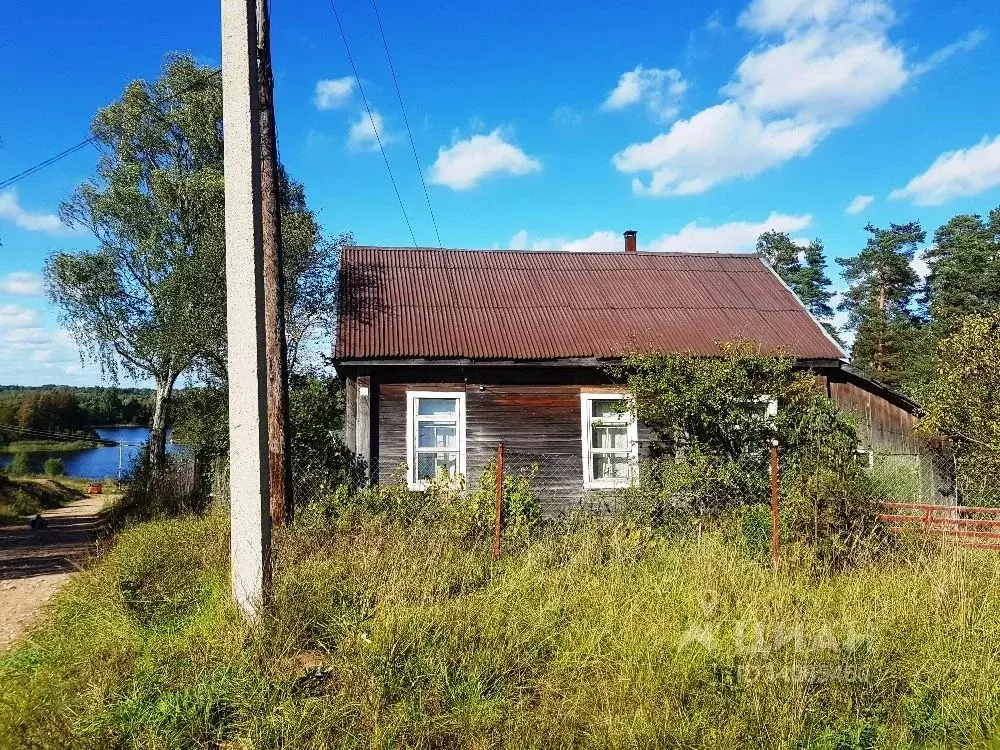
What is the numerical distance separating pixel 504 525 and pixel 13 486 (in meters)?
21.7

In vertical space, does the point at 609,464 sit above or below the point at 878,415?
below

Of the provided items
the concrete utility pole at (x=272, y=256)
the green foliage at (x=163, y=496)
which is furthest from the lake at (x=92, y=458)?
the concrete utility pole at (x=272, y=256)

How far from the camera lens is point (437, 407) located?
40.5 feet

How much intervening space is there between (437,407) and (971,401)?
10.2 meters

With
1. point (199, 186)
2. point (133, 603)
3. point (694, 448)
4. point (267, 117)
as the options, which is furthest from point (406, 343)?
point (199, 186)

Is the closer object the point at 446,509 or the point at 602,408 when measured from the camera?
the point at 446,509

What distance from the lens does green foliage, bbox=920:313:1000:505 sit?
41.5ft

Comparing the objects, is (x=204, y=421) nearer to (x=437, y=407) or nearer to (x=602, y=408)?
(x=437, y=407)

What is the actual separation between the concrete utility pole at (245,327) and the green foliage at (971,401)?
12476mm

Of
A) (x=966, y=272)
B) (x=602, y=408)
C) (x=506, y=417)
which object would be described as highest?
(x=966, y=272)

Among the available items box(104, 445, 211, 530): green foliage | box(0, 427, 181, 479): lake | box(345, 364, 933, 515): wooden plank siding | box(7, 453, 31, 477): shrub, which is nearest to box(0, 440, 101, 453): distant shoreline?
box(0, 427, 181, 479): lake

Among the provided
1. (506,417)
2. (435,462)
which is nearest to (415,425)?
(435,462)

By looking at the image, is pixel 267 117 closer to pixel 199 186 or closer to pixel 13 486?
pixel 199 186

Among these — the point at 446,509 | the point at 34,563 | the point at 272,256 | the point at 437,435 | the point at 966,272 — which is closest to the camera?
the point at 446,509
